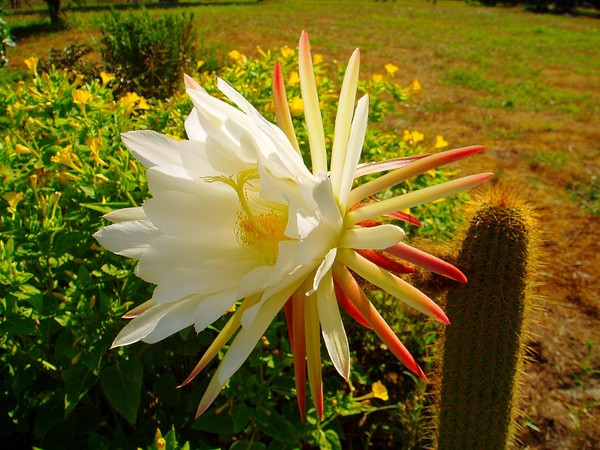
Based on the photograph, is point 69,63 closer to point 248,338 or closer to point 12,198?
point 12,198

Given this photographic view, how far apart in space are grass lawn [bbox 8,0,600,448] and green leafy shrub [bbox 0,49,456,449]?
2.40 ft

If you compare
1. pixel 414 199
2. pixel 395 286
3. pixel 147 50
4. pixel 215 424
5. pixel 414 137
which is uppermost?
pixel 414 199

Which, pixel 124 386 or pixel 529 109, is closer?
pixel 124 386

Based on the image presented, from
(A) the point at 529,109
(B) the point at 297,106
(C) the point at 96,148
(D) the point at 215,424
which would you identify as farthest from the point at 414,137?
(A) the point at 529,109

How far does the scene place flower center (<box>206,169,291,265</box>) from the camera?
1.02 metres

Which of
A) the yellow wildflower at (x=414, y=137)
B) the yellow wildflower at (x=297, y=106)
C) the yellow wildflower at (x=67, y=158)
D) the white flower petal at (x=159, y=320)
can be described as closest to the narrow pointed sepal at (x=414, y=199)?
the white flower petal at (x=159, y=320)

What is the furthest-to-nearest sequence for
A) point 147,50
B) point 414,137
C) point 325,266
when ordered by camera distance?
point 147,50
point 414,137
point 325,266

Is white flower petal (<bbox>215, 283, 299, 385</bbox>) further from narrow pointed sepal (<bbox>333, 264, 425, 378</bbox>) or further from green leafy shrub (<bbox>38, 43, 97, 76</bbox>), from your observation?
green leafy shrub (<bbox>38, 43, 97, 76</bbox>)

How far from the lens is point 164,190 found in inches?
39.6

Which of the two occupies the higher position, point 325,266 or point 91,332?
point 325,266

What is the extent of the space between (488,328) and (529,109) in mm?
5237

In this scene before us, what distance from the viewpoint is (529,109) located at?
597cm


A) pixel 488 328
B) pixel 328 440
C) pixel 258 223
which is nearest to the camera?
pixel 258 223

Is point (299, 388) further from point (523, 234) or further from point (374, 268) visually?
point (523, 234)
